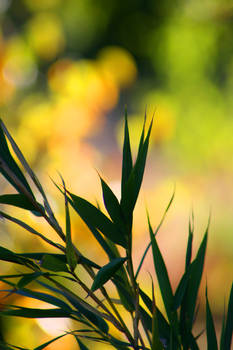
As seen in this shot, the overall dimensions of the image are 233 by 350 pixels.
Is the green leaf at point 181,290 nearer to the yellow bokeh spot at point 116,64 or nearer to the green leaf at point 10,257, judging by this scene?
the green leaf at point 10,257

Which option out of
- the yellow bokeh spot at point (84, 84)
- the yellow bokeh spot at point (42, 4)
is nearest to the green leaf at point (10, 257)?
the yellow bokeh spot at point (84, 84)

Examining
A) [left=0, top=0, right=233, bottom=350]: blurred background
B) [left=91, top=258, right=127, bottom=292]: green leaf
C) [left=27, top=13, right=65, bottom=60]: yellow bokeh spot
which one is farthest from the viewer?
[left=27, top=13, right=65, bottom=60]: yellow bokeh spot

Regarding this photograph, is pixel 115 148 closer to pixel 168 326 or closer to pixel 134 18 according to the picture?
pixel 134 18

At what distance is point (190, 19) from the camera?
64.6 inches

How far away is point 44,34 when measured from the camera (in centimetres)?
153

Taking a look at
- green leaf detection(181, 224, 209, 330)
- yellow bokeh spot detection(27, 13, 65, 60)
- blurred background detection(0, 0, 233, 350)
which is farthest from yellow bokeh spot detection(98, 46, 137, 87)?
green leaf detection(181, 224, 209, 330)

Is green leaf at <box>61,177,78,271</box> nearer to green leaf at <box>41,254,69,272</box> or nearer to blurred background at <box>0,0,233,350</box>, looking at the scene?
green leaf at <box>41,254,69,272</box>

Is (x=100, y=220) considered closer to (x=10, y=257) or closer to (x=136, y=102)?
(x=10, y=257)

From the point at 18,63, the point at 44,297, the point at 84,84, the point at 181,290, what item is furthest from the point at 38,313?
the point at 18,63

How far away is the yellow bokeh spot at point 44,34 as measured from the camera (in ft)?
5.01

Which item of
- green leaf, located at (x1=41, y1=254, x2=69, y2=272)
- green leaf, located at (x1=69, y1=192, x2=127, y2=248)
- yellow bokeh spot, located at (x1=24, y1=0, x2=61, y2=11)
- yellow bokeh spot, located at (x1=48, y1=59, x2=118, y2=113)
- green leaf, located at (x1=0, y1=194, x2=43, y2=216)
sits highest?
yellow bokeh spot, located at (x1=24, y1=0, x2=61, y2=11)

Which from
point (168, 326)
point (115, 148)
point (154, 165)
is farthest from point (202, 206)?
point (168, 326)

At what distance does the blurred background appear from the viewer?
4.67 feet

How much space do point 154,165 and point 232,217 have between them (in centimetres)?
36
